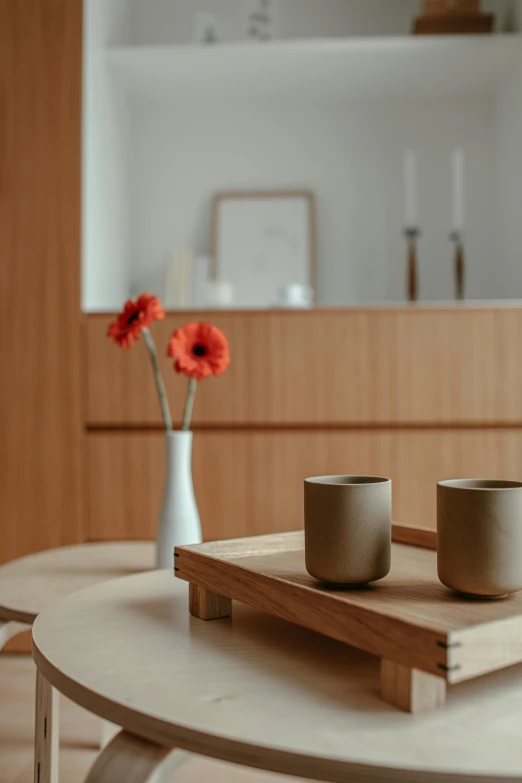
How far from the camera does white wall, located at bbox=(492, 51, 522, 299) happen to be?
93.4 inches

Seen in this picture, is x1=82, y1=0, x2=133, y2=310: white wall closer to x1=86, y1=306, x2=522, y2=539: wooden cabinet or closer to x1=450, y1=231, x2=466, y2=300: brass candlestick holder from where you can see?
x1=86, y1=306, x2=522, y2=539: wooden cabinet

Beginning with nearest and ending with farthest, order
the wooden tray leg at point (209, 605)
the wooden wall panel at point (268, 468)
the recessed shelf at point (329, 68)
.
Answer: the wooden tray leg at point (209, 605)
the wooden wall panel at point (268, 468)
the recessed shelf at point (329, 68)

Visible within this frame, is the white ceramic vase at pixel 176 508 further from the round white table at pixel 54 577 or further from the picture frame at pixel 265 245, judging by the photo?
the picture frame at pixel 265 245

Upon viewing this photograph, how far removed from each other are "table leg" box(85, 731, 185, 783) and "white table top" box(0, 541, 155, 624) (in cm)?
52

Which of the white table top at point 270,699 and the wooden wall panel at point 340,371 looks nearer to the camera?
the white table top at point 270,699

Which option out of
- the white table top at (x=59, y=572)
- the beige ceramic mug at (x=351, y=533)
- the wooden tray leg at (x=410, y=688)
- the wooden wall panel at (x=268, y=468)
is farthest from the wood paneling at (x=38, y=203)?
the wooden tray leg at (x=410, y=688)

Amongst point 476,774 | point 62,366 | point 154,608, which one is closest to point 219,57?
point 62,366

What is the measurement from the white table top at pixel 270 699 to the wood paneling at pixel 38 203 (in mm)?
1443

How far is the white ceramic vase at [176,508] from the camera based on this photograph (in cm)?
118

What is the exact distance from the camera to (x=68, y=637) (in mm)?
670

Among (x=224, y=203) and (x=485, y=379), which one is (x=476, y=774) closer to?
(x=485, y=379)

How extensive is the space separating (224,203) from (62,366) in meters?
0.93

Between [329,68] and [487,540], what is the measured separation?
2.20m

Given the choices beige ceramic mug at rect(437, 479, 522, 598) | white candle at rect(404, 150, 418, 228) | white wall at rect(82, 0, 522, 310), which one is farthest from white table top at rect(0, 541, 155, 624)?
white candle at rect(404, 150, 418, 228)
